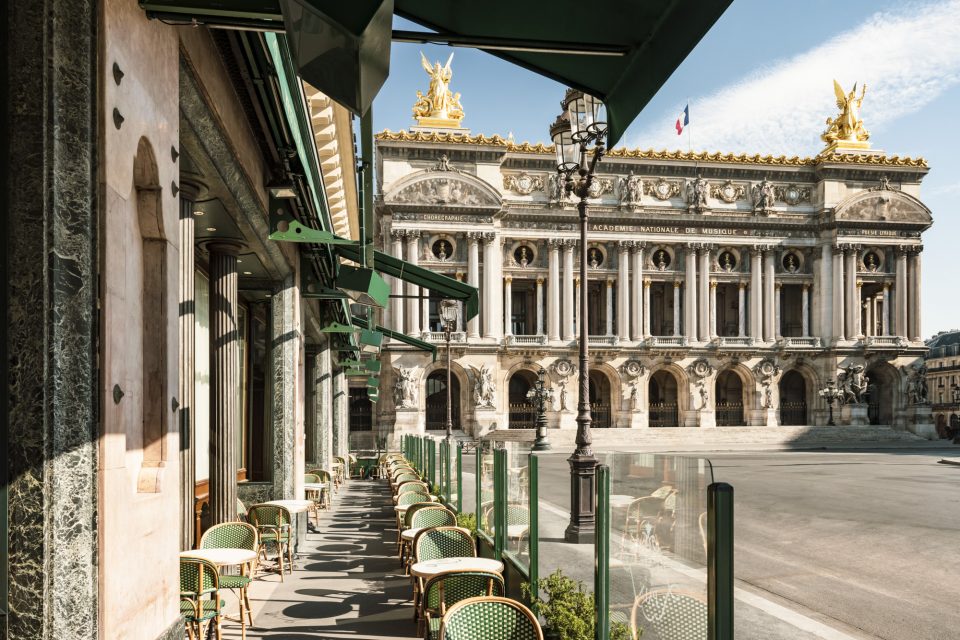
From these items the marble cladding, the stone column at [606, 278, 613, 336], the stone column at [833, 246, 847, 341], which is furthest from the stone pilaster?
the stone column at [833, 246, 847, 341]

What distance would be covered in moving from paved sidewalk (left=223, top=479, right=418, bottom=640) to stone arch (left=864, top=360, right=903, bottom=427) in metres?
59.0

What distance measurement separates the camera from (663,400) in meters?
65.3

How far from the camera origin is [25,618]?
3.50m

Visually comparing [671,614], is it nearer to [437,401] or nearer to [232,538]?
[232,538]

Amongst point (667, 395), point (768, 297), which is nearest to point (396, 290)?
point (667, 395)

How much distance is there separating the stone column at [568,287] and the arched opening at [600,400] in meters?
4.63

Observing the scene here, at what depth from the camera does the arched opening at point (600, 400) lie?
62125mm

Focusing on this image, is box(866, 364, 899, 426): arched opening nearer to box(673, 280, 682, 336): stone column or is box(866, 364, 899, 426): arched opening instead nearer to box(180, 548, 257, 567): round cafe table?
box(673, 280, 682, 336): stone column

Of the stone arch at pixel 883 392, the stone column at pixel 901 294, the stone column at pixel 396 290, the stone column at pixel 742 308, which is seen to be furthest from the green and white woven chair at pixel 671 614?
the stone column at pixel 901 294

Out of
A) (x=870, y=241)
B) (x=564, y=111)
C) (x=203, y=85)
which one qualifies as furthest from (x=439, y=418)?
(x=203, y=85)

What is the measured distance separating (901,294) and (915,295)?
1.47 m

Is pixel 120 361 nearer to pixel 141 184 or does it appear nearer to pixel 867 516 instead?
pixel 141 184

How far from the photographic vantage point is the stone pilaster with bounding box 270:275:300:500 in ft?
43.5

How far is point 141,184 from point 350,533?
13.0 metres
